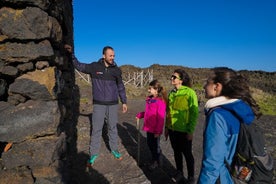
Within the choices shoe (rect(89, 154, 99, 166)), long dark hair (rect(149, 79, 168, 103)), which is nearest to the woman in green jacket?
long dark hair (rect(149, 79, 168, 103))

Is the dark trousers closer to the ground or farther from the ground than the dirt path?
farther from the ground

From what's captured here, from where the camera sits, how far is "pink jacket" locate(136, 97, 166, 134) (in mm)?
5921

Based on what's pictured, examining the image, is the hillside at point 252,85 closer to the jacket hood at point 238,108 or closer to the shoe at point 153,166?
the jacket hood at point 238,108

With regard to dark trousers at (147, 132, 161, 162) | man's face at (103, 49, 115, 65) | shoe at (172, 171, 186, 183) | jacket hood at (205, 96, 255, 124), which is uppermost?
man's face at (103, 49, 115, 65)

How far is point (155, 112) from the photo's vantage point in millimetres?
5984

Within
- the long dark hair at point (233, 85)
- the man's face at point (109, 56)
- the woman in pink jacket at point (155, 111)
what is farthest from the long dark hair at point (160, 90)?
the long dark hair at point (233, 85)

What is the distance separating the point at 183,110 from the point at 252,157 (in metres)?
2.83

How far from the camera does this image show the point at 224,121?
2496 millimetres

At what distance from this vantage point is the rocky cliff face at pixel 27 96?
3.72 metres

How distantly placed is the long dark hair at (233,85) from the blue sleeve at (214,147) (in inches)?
13.9

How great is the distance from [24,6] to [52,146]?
2.05 m

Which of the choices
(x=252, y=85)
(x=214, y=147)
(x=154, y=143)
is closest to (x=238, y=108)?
(x=214, y=147)

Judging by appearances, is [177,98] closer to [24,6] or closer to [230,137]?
[230,137]

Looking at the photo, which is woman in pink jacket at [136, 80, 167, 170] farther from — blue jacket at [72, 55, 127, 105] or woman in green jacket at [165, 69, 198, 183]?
blue jacket at [72, 55, 127, 105]
